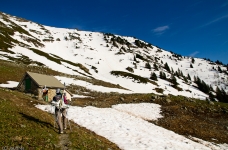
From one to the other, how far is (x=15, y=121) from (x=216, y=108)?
31794 mm

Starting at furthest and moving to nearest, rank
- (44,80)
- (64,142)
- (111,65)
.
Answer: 1. (111,65)
2. (44,80)
3. (64,142)

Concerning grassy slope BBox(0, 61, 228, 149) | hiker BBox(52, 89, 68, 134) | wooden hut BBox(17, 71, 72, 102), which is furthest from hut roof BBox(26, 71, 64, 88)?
hiker BBox(52, 89, 68, 134)

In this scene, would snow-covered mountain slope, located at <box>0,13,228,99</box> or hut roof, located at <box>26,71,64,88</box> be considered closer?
hut roof, located at <box>26,71,64,88</box>

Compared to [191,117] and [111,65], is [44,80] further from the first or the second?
[111,65]

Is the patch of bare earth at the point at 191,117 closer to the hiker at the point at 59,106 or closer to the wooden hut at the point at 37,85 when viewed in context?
the wooden hut at the point at 37,85

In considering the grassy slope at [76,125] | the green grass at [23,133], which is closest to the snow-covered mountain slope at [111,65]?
the grassy slope at [76,125]

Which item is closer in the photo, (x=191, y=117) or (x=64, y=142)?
(x=64, y=142)

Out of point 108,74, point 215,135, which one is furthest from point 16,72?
point 108,74

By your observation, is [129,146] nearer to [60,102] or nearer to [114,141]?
→ [114,141]

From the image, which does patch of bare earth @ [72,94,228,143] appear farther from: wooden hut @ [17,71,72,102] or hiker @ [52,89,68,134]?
hiker @ [52,89,68,134]

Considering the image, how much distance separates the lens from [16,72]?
49.5 m

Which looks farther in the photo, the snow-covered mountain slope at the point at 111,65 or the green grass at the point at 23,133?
the snow-covered mountain slope at the point at 111,65

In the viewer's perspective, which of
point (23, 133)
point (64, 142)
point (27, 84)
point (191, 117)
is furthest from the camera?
point (27, 84)

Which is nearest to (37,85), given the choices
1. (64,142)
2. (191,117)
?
(64,142)
